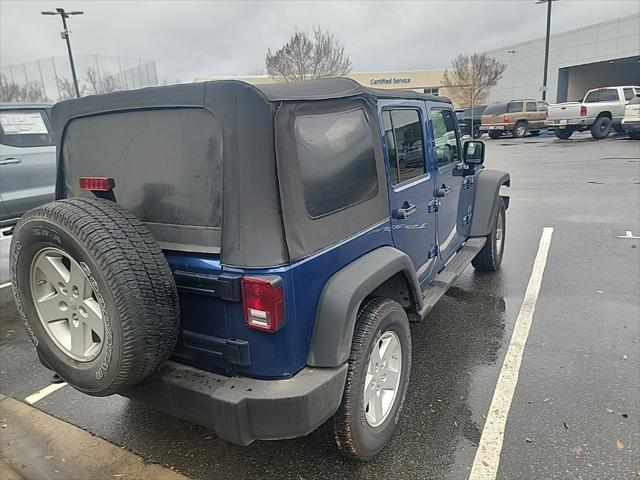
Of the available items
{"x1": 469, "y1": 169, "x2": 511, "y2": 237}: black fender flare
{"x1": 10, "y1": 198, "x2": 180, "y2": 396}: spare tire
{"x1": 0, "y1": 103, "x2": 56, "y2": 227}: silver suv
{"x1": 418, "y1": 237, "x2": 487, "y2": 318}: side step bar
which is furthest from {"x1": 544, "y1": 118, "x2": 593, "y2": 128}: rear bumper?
{"x1": 10, "y1": 198, "x2": 180, "y2": 396}: spare tire

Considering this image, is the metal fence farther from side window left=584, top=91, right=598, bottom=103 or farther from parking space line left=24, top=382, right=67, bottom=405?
parking space line left=24, top=382, right=67, bottom=405

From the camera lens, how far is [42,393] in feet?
11.2

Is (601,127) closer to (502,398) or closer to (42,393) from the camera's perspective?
(502,398)

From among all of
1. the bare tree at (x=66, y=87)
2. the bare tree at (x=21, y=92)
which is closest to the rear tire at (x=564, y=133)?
the bare tree at (x=66, y=87)

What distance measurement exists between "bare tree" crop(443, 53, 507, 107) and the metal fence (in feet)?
90.4

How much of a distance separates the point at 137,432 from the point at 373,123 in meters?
2.30

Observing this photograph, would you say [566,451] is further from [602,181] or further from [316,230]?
[602,181]

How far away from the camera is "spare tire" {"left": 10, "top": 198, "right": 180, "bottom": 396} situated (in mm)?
1967

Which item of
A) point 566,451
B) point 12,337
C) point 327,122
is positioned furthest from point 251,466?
point 12,337

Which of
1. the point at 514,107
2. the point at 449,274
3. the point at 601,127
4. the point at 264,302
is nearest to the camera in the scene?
the point at 264,302

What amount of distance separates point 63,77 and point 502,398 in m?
36.6

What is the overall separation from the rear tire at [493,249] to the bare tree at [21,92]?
34.3 metres

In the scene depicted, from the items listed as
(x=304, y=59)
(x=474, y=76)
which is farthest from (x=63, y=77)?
(x=474, y=76)

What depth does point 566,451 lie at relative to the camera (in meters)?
2.59
